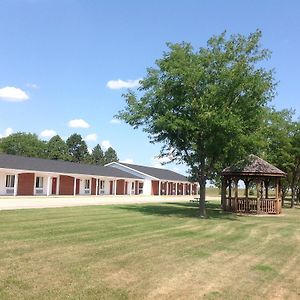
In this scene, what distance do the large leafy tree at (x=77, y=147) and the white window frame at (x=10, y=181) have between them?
76751mm

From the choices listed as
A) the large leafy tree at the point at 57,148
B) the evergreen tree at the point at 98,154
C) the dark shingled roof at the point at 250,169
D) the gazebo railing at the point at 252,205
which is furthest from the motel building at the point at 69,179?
the evergreen tree at the point at 98,154

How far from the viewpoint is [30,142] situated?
365 ft

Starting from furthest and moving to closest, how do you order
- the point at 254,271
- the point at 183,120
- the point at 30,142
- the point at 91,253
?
the point at 30,142 < the point at 183,120 < the point at 91,253 < the point at 254,271

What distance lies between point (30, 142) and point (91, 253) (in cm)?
10523

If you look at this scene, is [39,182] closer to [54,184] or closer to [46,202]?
[54,184]

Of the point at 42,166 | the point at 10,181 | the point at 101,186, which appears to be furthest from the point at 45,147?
the point at 10,181

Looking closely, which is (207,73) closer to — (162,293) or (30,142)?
(162,293)

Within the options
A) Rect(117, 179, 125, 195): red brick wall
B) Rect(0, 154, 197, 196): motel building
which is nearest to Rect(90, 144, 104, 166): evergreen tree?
Rect(0, 154, 197, 196): motel building

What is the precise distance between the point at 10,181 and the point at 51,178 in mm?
6597

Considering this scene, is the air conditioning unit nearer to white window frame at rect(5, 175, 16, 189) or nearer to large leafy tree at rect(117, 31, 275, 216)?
white window frame at rect(5, 175, 16, 189)

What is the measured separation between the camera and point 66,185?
52344 mm

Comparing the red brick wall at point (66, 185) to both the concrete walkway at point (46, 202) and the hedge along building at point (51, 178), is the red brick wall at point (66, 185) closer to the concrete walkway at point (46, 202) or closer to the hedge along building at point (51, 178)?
the hedge along building at point (51, 178)

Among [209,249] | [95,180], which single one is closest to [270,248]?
[209,249]

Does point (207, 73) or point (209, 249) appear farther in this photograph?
point (207, 73)
